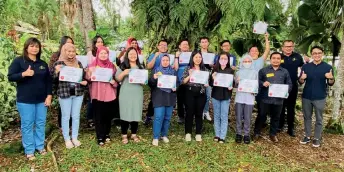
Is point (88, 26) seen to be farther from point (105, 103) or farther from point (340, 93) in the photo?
point (340, 93)

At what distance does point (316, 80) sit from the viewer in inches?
189

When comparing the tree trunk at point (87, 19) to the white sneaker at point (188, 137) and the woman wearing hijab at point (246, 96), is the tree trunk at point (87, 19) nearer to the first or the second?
the white sneaker at point (188, 137)

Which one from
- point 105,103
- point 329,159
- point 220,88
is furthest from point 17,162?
point 329,159

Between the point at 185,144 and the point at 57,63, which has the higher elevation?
the point at 57,63

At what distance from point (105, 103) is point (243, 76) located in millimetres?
2019

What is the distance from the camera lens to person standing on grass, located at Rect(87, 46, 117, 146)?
417cm

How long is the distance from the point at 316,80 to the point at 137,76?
274 cm

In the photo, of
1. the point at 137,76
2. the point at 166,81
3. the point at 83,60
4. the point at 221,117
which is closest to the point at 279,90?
the point at 221,117

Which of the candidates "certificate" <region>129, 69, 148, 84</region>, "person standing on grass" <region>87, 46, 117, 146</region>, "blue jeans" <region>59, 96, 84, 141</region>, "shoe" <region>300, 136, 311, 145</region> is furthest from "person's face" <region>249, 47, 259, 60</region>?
"blue jeans" <region>59, 96, 84, 141</region>

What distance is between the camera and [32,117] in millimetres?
3879

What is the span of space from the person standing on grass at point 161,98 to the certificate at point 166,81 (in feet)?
0.20

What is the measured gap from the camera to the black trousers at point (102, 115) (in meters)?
4.26

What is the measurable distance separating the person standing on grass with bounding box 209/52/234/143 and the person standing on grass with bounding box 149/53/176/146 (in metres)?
0.63

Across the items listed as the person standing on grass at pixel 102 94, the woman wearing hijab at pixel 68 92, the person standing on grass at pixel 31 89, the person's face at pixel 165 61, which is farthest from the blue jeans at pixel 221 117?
the person standing on grass at pixel 31 89
